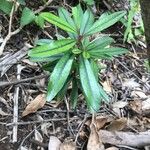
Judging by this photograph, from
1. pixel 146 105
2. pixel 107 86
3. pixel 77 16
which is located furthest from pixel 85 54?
pixel 146 105

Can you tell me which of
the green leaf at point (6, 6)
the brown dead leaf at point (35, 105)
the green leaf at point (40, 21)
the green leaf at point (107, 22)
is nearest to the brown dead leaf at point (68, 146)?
the brown dead leaf at point (35, 105)

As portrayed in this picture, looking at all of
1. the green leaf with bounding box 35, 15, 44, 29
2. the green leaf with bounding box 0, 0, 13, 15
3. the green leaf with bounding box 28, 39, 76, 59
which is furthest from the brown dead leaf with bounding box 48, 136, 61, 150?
the green leaf with bounding box 0, 0, 13, 15

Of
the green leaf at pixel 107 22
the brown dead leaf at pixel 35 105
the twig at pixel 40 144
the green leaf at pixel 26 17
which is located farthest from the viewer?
the green leaf at pixel 26 17

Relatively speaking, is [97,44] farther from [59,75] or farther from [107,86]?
[107,86]

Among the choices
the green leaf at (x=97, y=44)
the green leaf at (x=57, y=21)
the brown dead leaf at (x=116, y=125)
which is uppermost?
the green leaf at (x=57, y=21)

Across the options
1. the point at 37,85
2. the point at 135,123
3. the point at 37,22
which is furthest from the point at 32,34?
the point at 135,123

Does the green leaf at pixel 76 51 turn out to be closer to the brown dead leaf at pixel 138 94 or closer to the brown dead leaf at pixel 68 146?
the brown dead leaf at pixel 68 146
